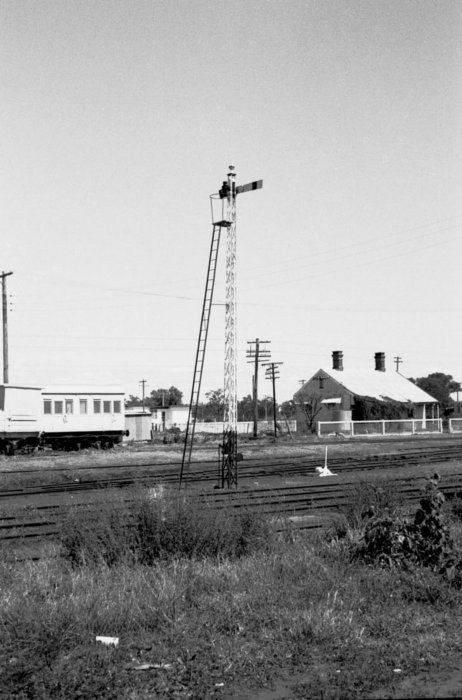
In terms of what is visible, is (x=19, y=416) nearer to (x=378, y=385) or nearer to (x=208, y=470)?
(x=208, y=470)

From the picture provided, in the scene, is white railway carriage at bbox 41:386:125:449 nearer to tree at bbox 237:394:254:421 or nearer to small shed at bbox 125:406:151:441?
small shed at bbox 125:406:151:441

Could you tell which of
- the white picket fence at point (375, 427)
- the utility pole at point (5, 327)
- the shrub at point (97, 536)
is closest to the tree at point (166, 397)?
the white picket fence at point (375, 427)

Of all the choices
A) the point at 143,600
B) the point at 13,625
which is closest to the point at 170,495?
the point at 143,600

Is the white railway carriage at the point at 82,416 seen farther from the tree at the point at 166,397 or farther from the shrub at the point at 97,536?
the tree at the point at 166,397

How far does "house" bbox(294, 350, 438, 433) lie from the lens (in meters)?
68.8

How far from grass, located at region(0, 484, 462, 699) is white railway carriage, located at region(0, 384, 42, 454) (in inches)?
1141

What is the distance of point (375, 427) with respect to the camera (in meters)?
62.1

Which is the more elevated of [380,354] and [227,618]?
[380,354]

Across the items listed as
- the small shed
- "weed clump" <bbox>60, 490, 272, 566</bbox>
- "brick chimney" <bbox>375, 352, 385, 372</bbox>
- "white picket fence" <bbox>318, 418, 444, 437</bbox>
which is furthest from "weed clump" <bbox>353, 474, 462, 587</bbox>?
"brick chimney" <bbox>375, 352, 385, 372</bbox>

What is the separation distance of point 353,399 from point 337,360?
26.1ft

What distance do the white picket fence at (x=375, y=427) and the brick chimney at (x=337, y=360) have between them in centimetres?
1155

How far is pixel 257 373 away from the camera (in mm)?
68375

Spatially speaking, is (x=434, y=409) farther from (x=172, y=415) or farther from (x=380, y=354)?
(x=172, y=415)

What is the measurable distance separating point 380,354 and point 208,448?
1732 inches
